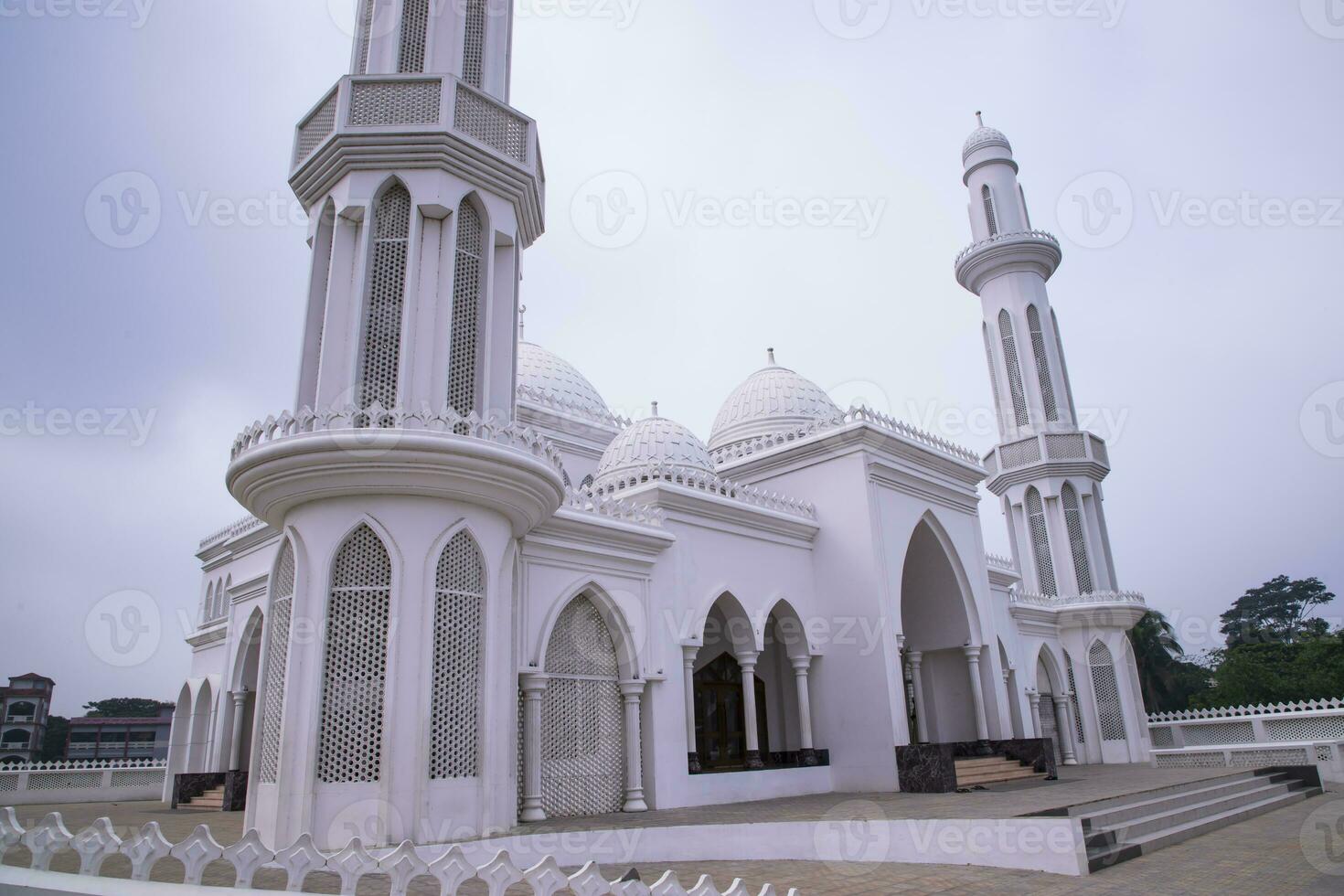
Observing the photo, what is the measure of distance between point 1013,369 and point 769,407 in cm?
840

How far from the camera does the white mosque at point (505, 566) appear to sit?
8.11 m

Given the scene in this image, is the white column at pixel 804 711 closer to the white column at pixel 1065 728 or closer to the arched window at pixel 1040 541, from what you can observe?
the white column at pixel 1065 728

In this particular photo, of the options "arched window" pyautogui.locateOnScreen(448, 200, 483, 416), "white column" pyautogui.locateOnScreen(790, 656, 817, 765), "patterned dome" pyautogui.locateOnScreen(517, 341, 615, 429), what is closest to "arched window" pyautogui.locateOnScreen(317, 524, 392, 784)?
"arched window" pyautogui.locateOnScreen(448, 200, 483, 416)

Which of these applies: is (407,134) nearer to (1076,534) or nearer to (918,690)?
(918,690)

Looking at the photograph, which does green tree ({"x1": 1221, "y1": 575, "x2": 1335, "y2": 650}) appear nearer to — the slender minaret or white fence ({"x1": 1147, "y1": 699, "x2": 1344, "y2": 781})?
white fence ({"x1": 1147, "y1": 699, "x2": 1344, "y2": 781})

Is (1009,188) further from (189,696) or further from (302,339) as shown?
(189,696)

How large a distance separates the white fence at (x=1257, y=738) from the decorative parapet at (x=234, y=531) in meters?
18.2

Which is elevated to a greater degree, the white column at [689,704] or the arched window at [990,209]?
the arched window at [990,209]

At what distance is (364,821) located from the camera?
762cm

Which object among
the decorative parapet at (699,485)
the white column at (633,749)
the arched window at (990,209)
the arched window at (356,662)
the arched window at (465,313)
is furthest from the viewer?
the arched window at (990,209)

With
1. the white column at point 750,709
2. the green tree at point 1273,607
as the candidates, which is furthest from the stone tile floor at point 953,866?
the green tree at point 1273,607

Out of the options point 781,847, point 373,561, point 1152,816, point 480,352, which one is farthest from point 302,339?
point 1152,816

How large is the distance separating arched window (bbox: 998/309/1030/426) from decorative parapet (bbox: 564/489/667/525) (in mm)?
14025

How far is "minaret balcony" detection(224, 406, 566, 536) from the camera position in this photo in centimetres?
800
